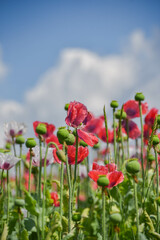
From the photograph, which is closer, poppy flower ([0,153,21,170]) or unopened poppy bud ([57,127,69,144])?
unopened poppy bud ([57,127,69,144])

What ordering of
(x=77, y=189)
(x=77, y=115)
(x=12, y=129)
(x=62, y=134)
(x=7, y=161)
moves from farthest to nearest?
(x=12, y=129) → (x=77, y=189) → (x=7, y=161) → (x=77, y=115) → (x=62, y=134)

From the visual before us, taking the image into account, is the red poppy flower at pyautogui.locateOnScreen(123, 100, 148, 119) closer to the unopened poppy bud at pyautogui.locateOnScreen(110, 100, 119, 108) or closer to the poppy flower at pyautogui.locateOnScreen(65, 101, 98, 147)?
the unopened poppy bud at pyautogui.locateOnScreen(110, 100, 119, 108)

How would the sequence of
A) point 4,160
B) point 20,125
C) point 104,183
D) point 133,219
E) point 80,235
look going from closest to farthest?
point 104,183, point 80,235, point 4,160, point 133,219, point 20,125

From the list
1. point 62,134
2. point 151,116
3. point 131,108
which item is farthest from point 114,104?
point 62,134

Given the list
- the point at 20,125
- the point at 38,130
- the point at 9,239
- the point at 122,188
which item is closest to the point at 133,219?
the point at 122,188

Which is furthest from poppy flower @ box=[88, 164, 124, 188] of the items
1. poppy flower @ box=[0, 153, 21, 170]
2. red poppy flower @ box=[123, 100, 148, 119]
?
red poppy flower @ box=[123, 100, 148, 119]

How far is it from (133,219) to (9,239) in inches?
31.5

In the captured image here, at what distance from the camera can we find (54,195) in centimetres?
167

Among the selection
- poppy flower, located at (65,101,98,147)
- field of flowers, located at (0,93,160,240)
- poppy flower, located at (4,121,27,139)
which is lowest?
field of flowers, located at (0,93,160,240)

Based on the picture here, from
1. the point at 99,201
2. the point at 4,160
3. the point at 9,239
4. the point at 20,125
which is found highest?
the point at 20,125

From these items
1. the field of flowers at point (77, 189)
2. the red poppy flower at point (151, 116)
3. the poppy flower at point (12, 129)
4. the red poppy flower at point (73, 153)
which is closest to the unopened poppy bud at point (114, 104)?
the field of flowers at point (77, 189)

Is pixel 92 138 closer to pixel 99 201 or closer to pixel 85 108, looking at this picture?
pixel 85 108

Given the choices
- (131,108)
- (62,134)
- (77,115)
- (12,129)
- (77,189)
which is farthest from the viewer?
(12,129)

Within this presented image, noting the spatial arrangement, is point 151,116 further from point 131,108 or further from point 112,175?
point 112,175
